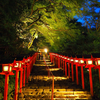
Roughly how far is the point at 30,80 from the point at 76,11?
8.39 m

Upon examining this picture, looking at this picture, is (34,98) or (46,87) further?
(46,87)

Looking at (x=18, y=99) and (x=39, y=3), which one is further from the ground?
(x=39, y=3)

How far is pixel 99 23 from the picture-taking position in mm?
21266

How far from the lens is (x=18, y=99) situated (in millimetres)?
6410

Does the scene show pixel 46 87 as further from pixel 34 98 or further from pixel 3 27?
pixel 3 27

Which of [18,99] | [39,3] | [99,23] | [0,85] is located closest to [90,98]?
[18,99]

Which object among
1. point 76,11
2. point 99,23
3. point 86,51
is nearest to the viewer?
point 76,11

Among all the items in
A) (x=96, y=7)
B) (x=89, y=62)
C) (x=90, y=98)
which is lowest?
(x=90, y=98)

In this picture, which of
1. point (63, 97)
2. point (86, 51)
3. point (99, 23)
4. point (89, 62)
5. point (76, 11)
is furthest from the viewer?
point (99, 23)

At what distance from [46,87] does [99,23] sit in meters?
19.0

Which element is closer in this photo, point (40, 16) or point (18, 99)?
point (18, 99)

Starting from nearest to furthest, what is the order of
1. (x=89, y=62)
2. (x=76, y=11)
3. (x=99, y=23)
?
(x=89, y=62) → (x=76, y=11) → (x=99, y=23)

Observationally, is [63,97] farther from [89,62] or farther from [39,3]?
[39,3]

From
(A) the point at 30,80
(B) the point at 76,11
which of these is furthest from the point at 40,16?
(A) the point at 30,80
